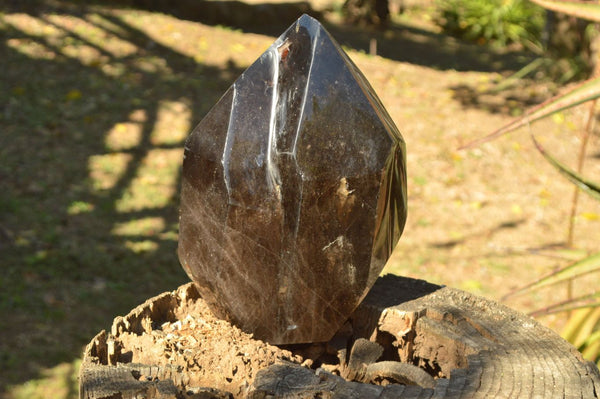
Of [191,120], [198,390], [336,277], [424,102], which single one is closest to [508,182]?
[424,102]

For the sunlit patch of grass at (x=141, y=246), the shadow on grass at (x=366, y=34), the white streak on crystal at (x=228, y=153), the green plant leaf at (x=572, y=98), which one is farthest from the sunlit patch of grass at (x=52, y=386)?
the shadow on grass at (x=366, y=34)

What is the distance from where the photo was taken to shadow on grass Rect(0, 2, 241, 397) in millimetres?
3521

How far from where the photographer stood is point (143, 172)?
463 centimetres

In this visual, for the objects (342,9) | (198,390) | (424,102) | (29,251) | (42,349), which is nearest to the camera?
(198,390)

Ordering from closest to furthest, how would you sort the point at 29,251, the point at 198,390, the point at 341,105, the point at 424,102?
the point at 198,390, the point at 341,105, the point at 29,251, the point at 424,102

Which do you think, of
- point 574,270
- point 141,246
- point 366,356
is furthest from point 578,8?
point 141,246

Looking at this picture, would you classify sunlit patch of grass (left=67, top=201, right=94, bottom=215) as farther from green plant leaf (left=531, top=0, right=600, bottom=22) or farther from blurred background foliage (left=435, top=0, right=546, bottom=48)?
blurred background foliage (left=435, top=0, right=546, bottom=48)

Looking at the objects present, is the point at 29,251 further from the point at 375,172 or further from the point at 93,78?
the point at 375,172

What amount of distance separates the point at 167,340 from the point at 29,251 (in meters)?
2.31

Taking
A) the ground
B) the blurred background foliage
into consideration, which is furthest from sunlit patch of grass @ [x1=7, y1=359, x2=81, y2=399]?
the blurred background foliage

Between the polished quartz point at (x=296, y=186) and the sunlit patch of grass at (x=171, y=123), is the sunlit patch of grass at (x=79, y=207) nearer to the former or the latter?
the sunlit patch of grass at (x=171, y=123)

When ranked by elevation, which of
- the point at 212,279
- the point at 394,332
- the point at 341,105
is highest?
the point at 341,105

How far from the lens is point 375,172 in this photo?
5.87 feet

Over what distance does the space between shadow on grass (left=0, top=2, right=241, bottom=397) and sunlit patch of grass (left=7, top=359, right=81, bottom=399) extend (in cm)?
4
